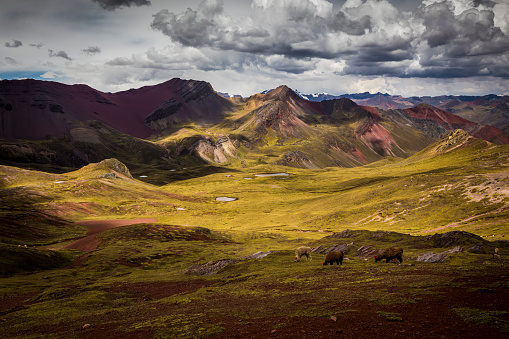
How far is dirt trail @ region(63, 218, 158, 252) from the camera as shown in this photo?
328ft

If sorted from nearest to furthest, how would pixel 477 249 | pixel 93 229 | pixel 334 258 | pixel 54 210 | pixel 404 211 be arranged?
1. pixel 334 258
2. pixel 477 249
3. pixel 404 211
4. pixel 93 229
5. pixel 54 210

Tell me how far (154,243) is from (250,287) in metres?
72.0

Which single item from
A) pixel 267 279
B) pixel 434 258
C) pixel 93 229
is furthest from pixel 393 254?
pixel 93 229

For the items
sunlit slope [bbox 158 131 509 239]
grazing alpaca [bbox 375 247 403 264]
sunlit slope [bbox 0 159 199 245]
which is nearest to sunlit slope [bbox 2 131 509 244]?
sunlit slope [bbox 158 131 509 239]

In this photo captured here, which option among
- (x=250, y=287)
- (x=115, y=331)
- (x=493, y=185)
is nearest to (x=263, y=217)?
(x=493, y=185)

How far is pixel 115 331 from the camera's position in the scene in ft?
90.0

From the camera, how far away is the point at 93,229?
136 meters

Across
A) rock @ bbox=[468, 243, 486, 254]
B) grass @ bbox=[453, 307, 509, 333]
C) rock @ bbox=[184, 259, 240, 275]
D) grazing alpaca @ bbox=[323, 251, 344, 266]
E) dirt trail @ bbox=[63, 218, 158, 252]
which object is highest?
grass @ bbox=[453, 307, 509, 333]

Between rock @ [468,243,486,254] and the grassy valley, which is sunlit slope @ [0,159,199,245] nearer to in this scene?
the grassy valley

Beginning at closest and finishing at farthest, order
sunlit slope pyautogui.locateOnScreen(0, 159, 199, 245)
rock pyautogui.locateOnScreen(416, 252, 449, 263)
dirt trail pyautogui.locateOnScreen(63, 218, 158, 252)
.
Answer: rock pyautogui.locateOnScreen(416, 252, 449, 263)
dirt trail pyautogui.locateOnScreen(63, 218, 158, 252)
sunlit slope pyautogui.locateOnScreen(0, 159, 199, 245)

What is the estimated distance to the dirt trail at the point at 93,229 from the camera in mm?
100100

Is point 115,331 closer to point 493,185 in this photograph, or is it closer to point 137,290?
point 137,290

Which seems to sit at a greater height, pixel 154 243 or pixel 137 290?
pixel 137 290

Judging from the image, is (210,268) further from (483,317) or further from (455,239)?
(483,317)
